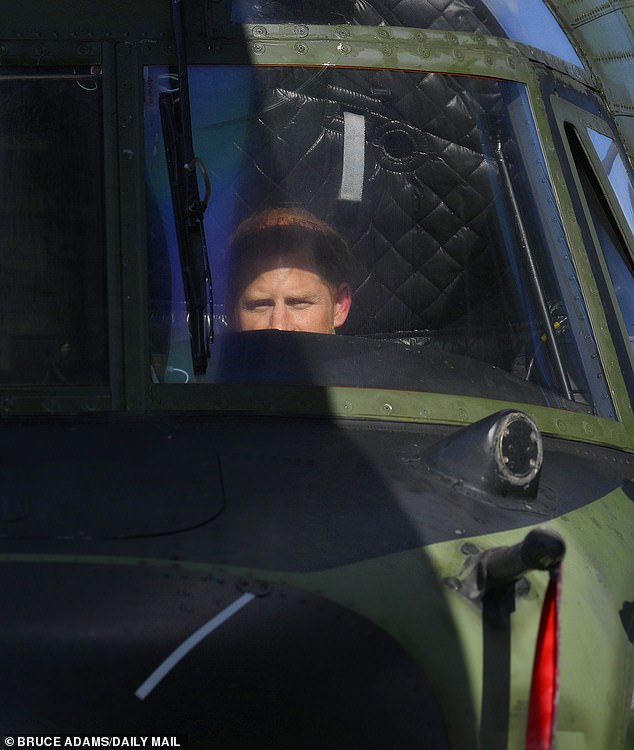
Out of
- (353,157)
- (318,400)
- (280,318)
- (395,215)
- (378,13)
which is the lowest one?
(318,400)

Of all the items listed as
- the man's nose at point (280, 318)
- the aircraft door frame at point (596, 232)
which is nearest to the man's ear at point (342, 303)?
the man's nose at point (280, 318)

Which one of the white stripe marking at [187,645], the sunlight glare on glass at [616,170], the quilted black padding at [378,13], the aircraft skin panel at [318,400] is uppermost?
the quilted black padding at [378,13]

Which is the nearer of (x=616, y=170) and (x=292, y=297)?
(x=292, y=297)

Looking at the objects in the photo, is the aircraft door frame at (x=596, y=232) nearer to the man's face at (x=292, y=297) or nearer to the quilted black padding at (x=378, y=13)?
the quilted black padding at (x=378, y=13)

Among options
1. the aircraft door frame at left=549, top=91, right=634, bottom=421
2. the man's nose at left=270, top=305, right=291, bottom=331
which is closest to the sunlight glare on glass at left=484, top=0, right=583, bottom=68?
the aircraft door frame at left=549, top=91, right=634, bottom=421

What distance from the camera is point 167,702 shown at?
1.64 metres

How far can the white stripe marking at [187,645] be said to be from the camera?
1.64 m

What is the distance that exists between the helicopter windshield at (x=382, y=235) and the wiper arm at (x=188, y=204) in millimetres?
21

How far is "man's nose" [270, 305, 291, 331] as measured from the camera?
100 inches

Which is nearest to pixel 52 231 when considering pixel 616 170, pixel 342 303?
pixel 342 303

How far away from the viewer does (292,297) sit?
256 cm

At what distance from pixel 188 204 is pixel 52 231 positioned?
29 centimetres

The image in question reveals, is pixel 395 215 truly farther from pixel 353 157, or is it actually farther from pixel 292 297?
pixel 292 297

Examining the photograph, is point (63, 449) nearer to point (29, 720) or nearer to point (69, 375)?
point (69, 375)
